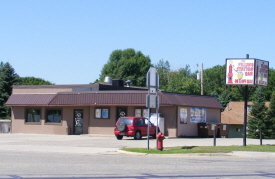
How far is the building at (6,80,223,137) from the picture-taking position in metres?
33.0

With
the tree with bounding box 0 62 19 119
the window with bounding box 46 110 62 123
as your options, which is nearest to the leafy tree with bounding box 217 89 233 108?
the tree with bounding box 0 62 19 119

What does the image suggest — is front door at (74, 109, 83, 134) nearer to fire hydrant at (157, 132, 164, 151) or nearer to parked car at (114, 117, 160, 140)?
parked car at (114, 117, 160, 140)

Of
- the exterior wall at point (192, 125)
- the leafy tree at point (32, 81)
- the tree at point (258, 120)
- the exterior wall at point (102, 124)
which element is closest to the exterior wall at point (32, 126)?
the exterior wall at point (102, 124)

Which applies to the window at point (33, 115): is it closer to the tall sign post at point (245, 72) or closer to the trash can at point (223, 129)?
the trash can at point (223, 129)

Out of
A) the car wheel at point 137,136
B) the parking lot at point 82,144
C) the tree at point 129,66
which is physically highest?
the tree at point 129,66

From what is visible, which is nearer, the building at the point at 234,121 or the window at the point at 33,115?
the window at the point at 33,115

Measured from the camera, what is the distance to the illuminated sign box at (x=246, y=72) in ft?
73.7

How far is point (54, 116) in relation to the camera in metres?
36.8

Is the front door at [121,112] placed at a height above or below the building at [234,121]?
above

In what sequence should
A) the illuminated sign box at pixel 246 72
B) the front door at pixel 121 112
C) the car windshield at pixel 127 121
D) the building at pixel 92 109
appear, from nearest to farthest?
the illuminated sign box at pixel 246 72
the car windshield at pixel 127 121
the building at pixel 92 109
the front door at pixel 121 112

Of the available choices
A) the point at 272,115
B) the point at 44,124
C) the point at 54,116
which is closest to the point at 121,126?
the point at 54,116

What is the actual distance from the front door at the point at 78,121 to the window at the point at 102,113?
5.71 ft

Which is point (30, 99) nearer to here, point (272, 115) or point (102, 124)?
point (102, 124)

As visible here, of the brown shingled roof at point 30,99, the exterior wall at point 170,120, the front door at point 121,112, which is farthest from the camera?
the brown shingled roof at point 30,99
